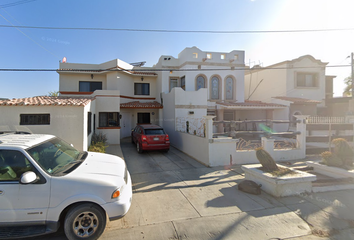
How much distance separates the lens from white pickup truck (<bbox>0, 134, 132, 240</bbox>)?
304cm

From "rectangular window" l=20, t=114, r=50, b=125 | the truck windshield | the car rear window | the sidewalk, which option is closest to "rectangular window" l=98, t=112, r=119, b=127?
the car rear window

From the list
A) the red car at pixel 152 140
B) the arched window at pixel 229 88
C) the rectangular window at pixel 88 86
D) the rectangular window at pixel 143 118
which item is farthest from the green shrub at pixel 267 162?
the rectangular window at pixel 88 86

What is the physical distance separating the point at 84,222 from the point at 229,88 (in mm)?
15552

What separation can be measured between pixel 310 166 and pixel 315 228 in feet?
11.6

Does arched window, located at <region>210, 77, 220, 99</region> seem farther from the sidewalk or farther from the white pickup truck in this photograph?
the white pickup truck

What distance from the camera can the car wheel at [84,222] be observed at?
10.2 feet

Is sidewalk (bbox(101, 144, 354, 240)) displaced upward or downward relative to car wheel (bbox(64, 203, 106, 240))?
downward

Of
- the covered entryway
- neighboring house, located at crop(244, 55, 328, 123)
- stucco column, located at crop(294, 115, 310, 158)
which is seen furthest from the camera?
neighboring house, located at crop(244, 55, 328, 123)

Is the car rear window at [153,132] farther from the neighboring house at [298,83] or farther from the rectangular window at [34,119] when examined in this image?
the neighboring house at [298,83]

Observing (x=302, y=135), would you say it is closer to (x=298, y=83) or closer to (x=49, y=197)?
(x=49, y=197)

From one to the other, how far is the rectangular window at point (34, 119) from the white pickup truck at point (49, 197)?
16.7 feet

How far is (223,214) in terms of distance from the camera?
4.06 m

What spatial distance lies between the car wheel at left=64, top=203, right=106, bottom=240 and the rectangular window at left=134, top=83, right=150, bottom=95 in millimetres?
15280

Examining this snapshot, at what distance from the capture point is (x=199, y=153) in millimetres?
8742
